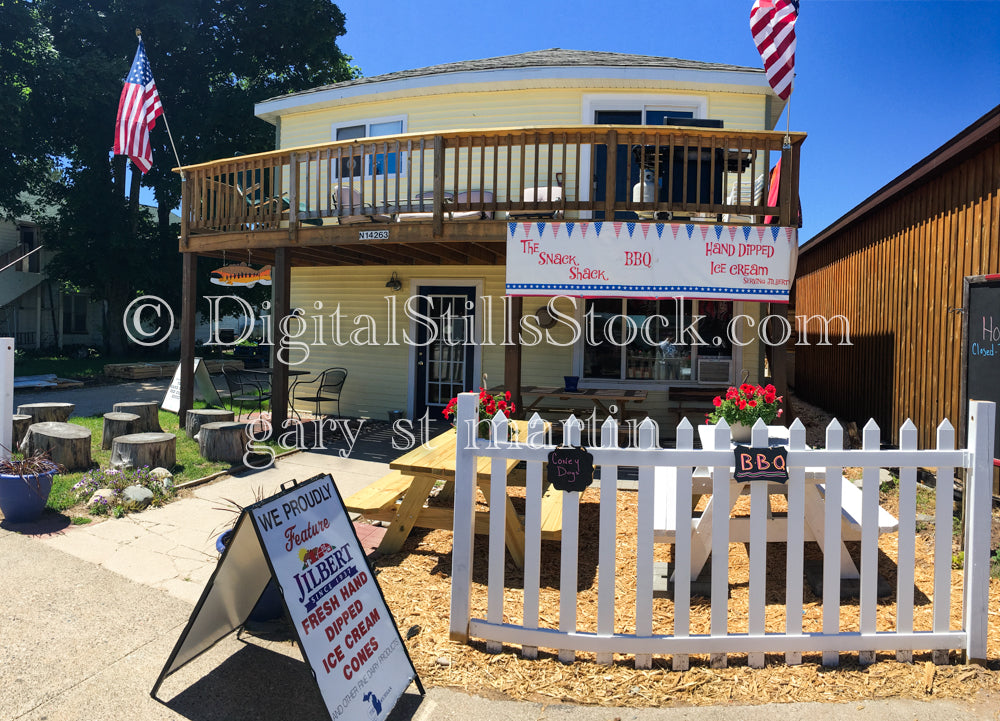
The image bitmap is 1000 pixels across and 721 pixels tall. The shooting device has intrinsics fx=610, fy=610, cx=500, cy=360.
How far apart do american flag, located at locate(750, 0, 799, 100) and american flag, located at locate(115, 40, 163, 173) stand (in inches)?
324

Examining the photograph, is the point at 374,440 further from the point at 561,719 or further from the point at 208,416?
the point at 561,719

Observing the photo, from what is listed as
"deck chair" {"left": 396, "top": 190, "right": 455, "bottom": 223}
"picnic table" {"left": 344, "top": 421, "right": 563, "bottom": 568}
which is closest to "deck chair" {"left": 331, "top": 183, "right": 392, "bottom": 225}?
"deck chair" {"left": 396, "top": 190, "right": 455, "bottom": 223}

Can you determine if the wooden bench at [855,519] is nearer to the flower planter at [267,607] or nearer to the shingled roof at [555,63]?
the flower planter at [267,607]

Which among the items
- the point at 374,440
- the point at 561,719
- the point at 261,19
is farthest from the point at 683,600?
the point at 261,19

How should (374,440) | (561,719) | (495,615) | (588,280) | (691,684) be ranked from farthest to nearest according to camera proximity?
(374,440) → (588,280) → (495,615) → (691,684) → (561,719)

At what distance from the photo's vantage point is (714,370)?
9.33 metres

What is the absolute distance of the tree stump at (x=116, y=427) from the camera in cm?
753

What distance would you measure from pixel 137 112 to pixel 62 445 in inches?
210

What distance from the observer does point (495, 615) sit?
304cm

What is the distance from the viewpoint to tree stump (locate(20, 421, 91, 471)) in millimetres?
6492

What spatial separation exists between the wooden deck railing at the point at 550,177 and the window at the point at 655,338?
4.77 ft

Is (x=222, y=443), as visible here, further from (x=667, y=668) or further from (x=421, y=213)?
(x=667, y=668)

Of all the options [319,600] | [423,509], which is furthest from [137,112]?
[319,600]

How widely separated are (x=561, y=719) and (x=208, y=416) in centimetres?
698
